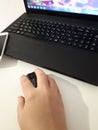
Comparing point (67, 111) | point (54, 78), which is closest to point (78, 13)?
point (54, 78)

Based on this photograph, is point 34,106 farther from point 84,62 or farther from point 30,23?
point 30,23

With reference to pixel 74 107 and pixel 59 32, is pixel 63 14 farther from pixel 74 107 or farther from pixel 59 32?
pixel 74 107

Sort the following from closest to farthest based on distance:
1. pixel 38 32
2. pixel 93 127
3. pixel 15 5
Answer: pixel 93 127 → pixel 38 32 → pixel 15 5

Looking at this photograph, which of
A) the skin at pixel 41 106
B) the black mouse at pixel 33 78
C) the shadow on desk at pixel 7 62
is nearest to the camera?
the skin at pixel 41 106

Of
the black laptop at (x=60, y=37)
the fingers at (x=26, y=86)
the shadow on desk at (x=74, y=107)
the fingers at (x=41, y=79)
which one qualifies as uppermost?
the black laptop at (x=60, y=37)

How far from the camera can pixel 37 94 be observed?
2.00 ft

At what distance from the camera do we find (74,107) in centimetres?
60

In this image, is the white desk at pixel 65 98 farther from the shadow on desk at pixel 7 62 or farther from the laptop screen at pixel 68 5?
the laptop screen at pixel 68 5

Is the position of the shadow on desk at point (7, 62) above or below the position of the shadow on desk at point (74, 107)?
above

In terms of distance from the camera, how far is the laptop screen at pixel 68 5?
0.78 m

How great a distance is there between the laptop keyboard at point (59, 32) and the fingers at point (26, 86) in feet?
0.54

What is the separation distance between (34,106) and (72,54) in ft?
0.67

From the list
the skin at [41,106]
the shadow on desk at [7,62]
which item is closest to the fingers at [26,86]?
the skin at [41,106]

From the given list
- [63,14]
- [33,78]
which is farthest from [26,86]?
[63,14]
